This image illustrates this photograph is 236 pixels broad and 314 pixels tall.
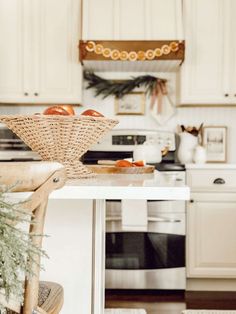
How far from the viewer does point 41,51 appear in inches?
147

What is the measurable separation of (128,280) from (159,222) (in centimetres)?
44

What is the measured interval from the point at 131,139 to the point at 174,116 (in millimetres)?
439

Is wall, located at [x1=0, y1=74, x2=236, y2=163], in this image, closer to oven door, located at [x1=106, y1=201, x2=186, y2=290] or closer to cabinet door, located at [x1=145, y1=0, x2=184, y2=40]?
cabinet door, located at [x1=145, y1=0, x2=184, y2=40]

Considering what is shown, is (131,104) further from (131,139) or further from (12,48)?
(12,48)

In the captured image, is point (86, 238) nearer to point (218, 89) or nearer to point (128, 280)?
point (128, 280)

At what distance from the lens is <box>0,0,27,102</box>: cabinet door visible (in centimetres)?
372

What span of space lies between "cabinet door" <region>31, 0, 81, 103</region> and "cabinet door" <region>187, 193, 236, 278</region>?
4.05 feet

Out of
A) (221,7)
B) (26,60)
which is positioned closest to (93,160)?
(26,60)

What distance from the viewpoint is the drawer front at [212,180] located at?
3383mm

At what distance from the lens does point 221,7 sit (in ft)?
12.1

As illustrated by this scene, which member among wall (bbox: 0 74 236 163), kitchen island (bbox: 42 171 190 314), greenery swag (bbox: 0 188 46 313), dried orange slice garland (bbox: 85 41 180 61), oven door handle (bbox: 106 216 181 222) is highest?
dried orange slice garland (bbox: 85 41 180 61)

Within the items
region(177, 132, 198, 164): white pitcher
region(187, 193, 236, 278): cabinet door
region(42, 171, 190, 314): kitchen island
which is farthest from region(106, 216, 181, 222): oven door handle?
region(42, 171, 190, 314): kitchen island

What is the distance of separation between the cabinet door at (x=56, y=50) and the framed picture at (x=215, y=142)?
1.07 metres

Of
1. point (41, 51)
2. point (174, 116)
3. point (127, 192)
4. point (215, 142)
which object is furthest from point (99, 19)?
point (127, 192)
